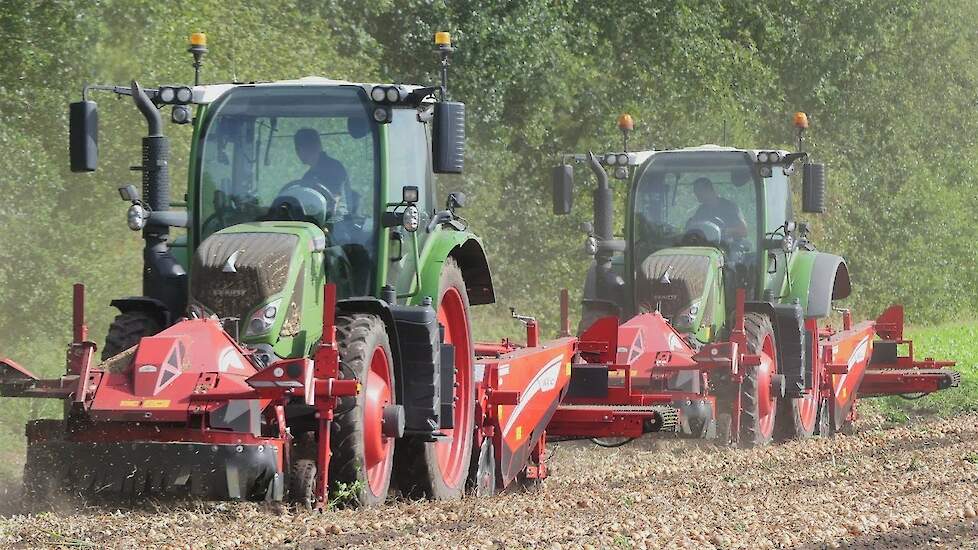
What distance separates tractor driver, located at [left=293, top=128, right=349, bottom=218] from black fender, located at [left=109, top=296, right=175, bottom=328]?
0.99 m

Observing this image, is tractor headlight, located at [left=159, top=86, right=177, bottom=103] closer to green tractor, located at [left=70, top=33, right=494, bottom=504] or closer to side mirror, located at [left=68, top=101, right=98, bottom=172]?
green tractor, located at [left=70, top=33, right=494, bottom=504]

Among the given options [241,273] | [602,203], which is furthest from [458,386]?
[602,203]

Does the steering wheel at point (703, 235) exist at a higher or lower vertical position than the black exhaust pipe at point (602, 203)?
lower

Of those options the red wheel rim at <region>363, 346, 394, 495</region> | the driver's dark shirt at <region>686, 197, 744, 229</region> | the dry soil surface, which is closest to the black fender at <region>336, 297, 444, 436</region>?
the red wheel rim at <region>363, 346, 394, 495</region>

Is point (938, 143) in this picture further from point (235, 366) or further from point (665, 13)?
point (235, 366)

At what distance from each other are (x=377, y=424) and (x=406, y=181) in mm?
1488

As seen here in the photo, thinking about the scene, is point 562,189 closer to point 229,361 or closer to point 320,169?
point 320,169

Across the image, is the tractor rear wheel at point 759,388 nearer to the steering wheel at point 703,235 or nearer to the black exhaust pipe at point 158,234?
the steering wheel at point 703,235

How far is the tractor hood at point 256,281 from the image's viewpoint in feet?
25.8

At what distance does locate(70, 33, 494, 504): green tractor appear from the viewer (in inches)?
314

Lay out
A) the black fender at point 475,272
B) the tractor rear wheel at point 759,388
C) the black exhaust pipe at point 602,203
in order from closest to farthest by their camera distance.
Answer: the black fender at point 475,272 < the tractor rear wheel at point 759,388 < the black exhaust pipe at point 602,203

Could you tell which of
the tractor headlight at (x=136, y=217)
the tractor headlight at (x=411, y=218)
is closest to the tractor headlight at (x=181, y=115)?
the tractor headlight at (x=136, y=217)

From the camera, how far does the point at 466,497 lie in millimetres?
9031

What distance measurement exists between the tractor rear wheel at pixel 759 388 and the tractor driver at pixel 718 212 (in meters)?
0.80
